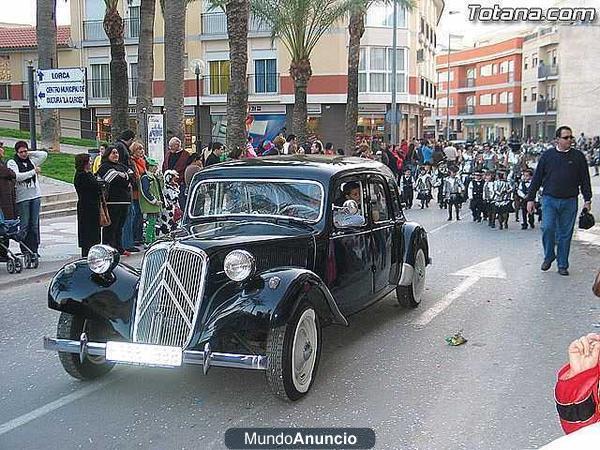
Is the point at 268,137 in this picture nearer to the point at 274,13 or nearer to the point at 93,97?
the point at 93,97

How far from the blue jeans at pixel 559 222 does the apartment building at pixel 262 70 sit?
99.8 ft

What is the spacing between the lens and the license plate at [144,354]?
518cm

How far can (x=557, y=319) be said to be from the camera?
8.02 metres

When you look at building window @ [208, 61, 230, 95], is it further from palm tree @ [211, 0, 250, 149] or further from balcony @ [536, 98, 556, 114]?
balcony @ [536, 98, 556, 114]

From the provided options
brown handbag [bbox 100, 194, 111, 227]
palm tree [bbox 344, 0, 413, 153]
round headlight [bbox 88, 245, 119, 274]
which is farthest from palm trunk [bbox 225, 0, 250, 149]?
palm tree [bbox 344, 0, 413, 153]

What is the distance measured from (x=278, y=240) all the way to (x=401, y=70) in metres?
38.2

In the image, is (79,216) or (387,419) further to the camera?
(79,216)

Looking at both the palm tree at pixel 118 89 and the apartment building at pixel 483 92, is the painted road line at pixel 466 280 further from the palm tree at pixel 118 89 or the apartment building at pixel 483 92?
the apartment building at pixel 483 92

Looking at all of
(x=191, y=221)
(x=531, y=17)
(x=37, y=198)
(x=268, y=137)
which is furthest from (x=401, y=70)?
(x=191, y=221)

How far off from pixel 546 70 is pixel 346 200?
74.6m

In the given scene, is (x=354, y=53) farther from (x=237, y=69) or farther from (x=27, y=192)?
(x=27, y=192)

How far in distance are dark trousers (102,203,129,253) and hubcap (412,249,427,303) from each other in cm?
508

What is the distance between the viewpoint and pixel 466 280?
33.3 feet

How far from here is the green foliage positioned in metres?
21.3
